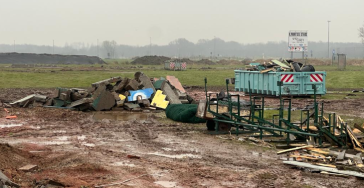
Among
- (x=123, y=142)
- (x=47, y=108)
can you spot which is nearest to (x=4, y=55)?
(x=47, y=108)

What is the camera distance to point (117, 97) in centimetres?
2189

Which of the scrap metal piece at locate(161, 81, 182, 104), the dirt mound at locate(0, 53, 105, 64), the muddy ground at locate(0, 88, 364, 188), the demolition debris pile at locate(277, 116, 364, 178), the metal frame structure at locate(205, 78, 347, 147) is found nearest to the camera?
the muddy ground at locate(0, 88, 364, 188)

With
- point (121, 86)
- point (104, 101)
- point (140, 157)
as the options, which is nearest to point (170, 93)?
point (121, 86)

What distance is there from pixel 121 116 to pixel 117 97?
7.56ft

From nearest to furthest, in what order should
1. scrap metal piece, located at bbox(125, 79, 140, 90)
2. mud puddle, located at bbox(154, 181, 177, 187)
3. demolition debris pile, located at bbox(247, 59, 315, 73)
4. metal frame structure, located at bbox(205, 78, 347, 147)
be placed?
mud puddle, located at bbox(154, 181, 177, 187)
metal frame structure, located at bbox(205, 78, 347, 147)
scrap metal piece, located at bbox(125, 79, 140, 90)
demolition debris pile, located at bbox(247, 59, 315, 73)

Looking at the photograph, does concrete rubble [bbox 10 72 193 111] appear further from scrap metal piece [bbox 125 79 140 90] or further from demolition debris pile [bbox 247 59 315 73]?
demolition debris pile [bbox 247 59 315 73]

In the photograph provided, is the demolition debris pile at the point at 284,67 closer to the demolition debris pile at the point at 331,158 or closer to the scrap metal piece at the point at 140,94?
the scrap metal piece at the point at 140,94

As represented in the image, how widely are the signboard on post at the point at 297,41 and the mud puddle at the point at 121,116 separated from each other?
3068 cm

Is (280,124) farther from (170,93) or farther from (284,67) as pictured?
(284,67)

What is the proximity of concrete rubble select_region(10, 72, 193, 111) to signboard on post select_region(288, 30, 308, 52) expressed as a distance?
27.6 metres

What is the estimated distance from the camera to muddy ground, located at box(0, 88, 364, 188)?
29.4 feet

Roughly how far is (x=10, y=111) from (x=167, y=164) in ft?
40.7

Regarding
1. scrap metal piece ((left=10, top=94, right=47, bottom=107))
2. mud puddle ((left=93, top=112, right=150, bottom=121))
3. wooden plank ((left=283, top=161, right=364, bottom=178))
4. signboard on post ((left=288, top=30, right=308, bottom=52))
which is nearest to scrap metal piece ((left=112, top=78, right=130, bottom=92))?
mud puddle ((left=93, top=112, right=150, bottom=121))

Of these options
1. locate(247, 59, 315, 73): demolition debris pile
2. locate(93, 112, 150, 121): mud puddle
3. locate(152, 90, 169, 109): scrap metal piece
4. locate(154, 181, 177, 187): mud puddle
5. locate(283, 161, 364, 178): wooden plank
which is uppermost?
locate(247, 59, 315, 73): demolition debris pile
